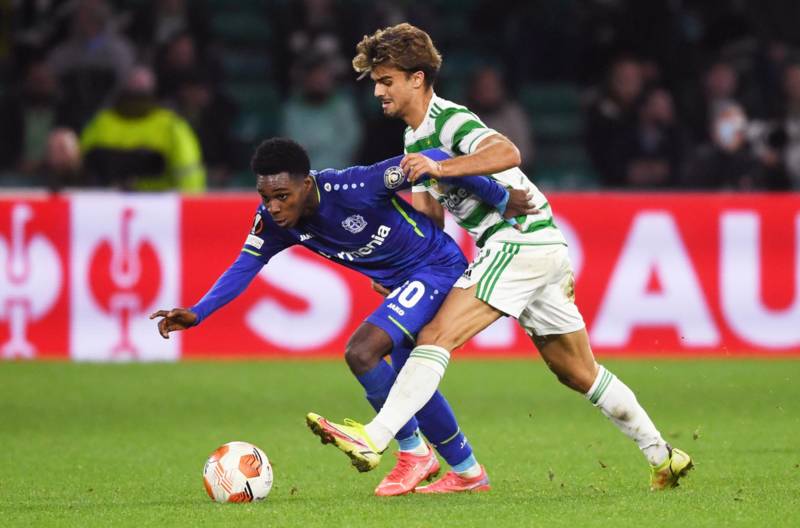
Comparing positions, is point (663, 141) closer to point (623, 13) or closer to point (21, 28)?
point (623, 13)

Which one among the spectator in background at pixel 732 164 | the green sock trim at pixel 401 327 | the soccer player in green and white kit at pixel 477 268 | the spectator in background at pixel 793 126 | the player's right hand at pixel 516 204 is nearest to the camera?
the soccer player in green and white kit at pixel 477 268

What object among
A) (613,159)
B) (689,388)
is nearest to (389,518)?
(689,388)

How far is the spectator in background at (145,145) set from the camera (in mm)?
13195

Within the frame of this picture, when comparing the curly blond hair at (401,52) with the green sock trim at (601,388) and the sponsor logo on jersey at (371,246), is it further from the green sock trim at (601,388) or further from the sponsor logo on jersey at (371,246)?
the green sock trim at (601,388)

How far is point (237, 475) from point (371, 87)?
32.2 feet

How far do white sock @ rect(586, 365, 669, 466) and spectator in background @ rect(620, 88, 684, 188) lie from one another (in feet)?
26.3

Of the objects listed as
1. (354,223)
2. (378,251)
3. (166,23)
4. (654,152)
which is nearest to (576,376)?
(378,251)

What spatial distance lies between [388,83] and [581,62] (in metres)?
10.1

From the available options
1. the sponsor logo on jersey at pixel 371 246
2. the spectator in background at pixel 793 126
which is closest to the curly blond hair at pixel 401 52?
the sponsor logo on jersey at pixel 371 246

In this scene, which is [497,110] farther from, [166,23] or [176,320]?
[176,320]

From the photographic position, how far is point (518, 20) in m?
16.7

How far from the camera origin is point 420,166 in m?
6.21

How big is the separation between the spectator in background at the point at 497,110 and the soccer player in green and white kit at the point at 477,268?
25.5ft

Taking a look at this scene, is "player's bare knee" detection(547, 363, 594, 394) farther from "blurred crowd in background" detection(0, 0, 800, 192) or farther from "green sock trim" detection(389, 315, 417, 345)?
"blurred crowd in background" detection(0, 0, 800, 192)
